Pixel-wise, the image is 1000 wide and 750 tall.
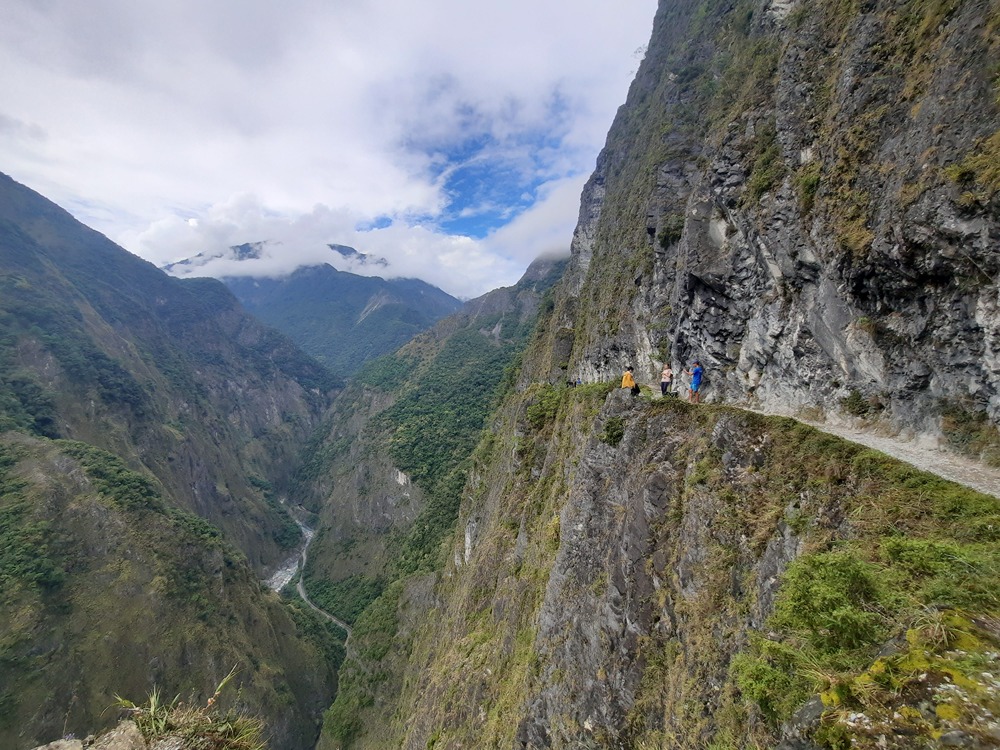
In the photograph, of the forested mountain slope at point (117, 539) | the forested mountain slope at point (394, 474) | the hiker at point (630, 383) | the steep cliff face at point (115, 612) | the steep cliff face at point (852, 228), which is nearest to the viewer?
the steep cliff face at point (852, 228)

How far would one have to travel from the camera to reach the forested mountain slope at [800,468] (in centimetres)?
552

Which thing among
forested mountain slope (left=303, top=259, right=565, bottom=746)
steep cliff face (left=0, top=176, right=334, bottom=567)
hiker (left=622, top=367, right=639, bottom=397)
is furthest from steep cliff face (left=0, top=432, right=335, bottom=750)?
hiker (left=622, top=367, right=639, bottom=397)

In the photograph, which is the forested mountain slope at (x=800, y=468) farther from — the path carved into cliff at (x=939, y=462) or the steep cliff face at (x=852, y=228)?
the path carved into cliff at (x=939, y=462)

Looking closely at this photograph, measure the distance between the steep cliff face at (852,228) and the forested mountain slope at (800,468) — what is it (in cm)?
7

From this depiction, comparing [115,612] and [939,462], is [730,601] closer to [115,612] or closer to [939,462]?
[939,462]

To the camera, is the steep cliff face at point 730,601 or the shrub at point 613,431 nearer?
the steep cliff face at point 730,601

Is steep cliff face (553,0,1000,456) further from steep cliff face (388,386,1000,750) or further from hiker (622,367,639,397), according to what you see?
hiker (622,367,639,397)

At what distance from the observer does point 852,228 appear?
1201cm

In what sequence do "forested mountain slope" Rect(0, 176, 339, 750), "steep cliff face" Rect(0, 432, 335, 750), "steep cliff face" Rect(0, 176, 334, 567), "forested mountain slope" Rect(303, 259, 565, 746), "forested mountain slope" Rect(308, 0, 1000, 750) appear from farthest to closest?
"steep cliff face" Rect(0, 176, 334, 567), "forested mountain slope" Rect(303, 259, 565, 746), "forested mountain slope" Rect(0, 176, 339, 750), "steep cliff face" Rect(0, 432, 335, 750), "forested mountain slope" Rect(308, 0, 1000, 750)

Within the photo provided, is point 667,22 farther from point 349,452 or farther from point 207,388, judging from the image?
point 207,388

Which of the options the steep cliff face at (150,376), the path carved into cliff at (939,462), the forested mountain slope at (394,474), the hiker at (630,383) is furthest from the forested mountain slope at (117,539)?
the path carved into cliff at (939,462)

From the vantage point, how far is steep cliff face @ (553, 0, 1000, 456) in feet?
30.0

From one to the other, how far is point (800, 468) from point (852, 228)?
7.21 m

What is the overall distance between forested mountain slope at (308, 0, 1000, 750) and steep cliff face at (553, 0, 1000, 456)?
0.21 ft
